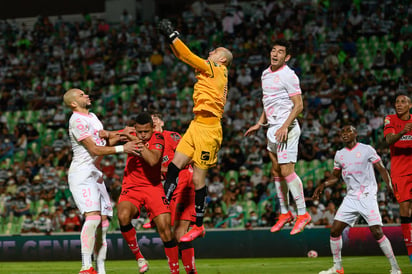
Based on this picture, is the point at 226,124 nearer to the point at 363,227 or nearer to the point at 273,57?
the point at 363,227

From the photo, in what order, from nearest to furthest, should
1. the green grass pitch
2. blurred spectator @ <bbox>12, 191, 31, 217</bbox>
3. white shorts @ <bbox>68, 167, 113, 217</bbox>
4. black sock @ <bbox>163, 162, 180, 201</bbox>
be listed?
black sock @ <bbox>163, 162, 180, 201</bbox> → white shorts @ <bbox>68, 167, 113, 217</bbox> → the green grass pitch → blurred spectator @ <bbox>12, 191, 31, 217</bbox>

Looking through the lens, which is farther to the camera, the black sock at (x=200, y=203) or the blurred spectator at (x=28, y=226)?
the blurred spectator at (x=28, y=226)

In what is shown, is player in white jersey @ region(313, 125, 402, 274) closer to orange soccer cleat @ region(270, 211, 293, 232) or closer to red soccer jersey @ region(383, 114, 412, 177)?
red soccer jersey @ region(383, 114, 412, 177)

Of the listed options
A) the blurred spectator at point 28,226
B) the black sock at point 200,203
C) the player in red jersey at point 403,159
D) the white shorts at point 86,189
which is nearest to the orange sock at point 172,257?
the black sock at point 200,203

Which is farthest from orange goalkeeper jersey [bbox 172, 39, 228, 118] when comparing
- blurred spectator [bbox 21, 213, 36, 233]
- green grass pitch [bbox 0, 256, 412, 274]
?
blurred spectator [bbox 21, 213, 36, 233]

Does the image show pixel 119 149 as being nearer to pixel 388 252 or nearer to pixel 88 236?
pixel 88 236

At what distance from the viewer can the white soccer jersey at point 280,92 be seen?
9.42 meters

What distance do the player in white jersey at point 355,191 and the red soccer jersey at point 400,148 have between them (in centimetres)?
26

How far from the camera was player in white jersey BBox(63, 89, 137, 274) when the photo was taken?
30.9 ft

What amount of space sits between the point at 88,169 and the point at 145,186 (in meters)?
0.97

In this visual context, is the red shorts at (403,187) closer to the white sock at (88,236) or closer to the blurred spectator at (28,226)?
the white sock at (88,236)

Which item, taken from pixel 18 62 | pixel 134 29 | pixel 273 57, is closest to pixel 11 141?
pixel 18 62

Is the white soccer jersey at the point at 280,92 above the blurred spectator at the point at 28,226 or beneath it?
above

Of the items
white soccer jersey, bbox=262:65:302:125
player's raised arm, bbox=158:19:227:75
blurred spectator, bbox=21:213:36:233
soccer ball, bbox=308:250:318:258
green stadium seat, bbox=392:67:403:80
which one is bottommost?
soccer ball, bbox=308:250:318:258
